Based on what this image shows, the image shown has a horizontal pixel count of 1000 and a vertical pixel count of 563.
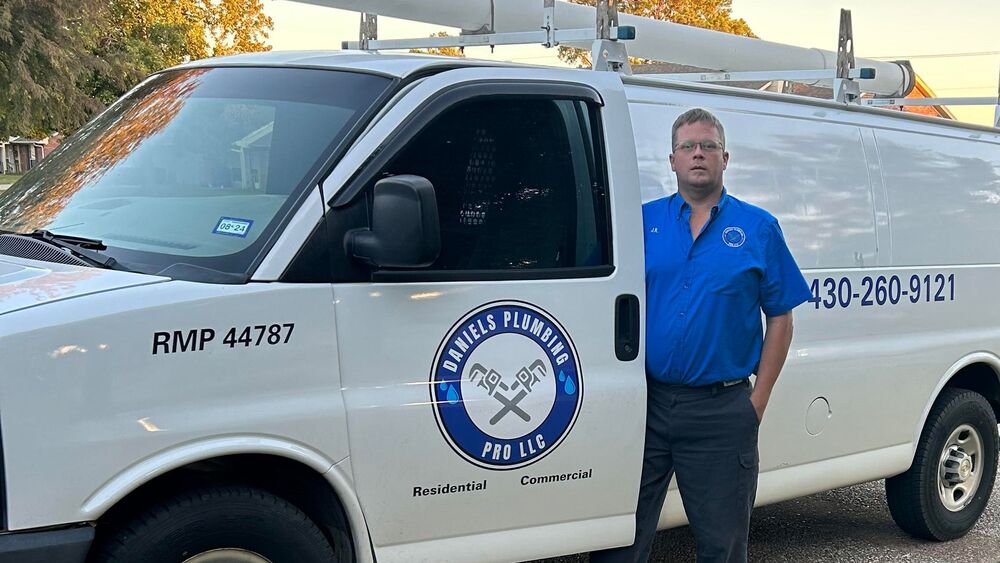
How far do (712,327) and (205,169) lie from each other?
1736 millimetres

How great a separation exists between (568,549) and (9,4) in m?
20.8

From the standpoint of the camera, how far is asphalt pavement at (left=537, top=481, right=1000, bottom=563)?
19.0ft

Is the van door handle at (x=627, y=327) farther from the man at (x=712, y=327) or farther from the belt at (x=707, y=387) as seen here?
the belt at (x=707, y=387)

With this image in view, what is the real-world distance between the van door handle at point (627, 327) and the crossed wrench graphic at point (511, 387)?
1.15ft

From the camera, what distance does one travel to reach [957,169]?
5914 mm

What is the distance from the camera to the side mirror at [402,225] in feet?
10.8

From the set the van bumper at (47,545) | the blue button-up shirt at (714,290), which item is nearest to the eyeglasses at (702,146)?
the blue button-up shirt at (714,290)

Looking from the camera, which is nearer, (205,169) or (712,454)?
(205,169)

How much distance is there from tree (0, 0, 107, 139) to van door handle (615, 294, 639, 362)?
65.8ft

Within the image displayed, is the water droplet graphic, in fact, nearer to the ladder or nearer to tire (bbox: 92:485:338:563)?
tire (bbox: 92:485:338:563)

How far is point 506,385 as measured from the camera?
3691mm

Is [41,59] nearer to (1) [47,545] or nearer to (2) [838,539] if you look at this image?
(2) [838,539]

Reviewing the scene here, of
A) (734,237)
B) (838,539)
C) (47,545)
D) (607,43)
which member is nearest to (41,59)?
(838,539)

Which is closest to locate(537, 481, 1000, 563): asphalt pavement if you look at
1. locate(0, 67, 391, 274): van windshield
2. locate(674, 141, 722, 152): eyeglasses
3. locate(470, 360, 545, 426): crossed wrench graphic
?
locate(470, 360, 545, 426): crossed wrench graphic
